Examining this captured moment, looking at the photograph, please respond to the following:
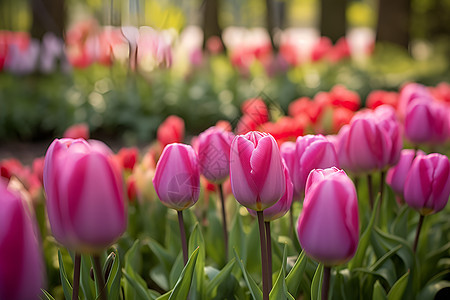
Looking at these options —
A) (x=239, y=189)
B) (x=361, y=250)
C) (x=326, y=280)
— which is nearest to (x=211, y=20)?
(x=361, y=250)

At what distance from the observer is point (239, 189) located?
3.44 ft

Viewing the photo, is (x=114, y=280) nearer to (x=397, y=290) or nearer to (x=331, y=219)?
(x=331, y=219)

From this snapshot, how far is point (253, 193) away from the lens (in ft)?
3.41

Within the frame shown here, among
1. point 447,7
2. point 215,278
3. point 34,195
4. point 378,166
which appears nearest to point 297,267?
point 215,278

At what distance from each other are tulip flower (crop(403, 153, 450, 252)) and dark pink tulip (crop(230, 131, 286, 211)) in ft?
1.55

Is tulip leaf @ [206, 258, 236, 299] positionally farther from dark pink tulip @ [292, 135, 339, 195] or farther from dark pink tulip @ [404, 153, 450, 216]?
dark pink tulip @ [404, 153, 450, 216]

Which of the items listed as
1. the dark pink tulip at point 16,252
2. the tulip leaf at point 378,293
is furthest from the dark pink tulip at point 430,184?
the dark pink tulip at point 16,252

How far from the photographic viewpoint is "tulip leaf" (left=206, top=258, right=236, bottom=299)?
4.26 feet

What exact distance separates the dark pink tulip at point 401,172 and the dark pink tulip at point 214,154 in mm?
616

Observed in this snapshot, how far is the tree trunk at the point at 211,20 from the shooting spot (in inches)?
379

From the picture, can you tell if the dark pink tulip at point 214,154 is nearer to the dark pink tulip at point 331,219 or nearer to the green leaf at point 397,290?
the dark pink tulip at point 331,219

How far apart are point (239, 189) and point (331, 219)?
8.9 inches

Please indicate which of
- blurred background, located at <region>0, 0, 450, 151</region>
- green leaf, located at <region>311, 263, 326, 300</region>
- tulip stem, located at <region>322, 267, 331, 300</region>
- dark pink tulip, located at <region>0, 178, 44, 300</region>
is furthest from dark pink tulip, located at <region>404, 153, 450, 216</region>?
blurred background, located at <region>0, 0, 450, 151</region>

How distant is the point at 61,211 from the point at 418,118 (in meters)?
1.54
